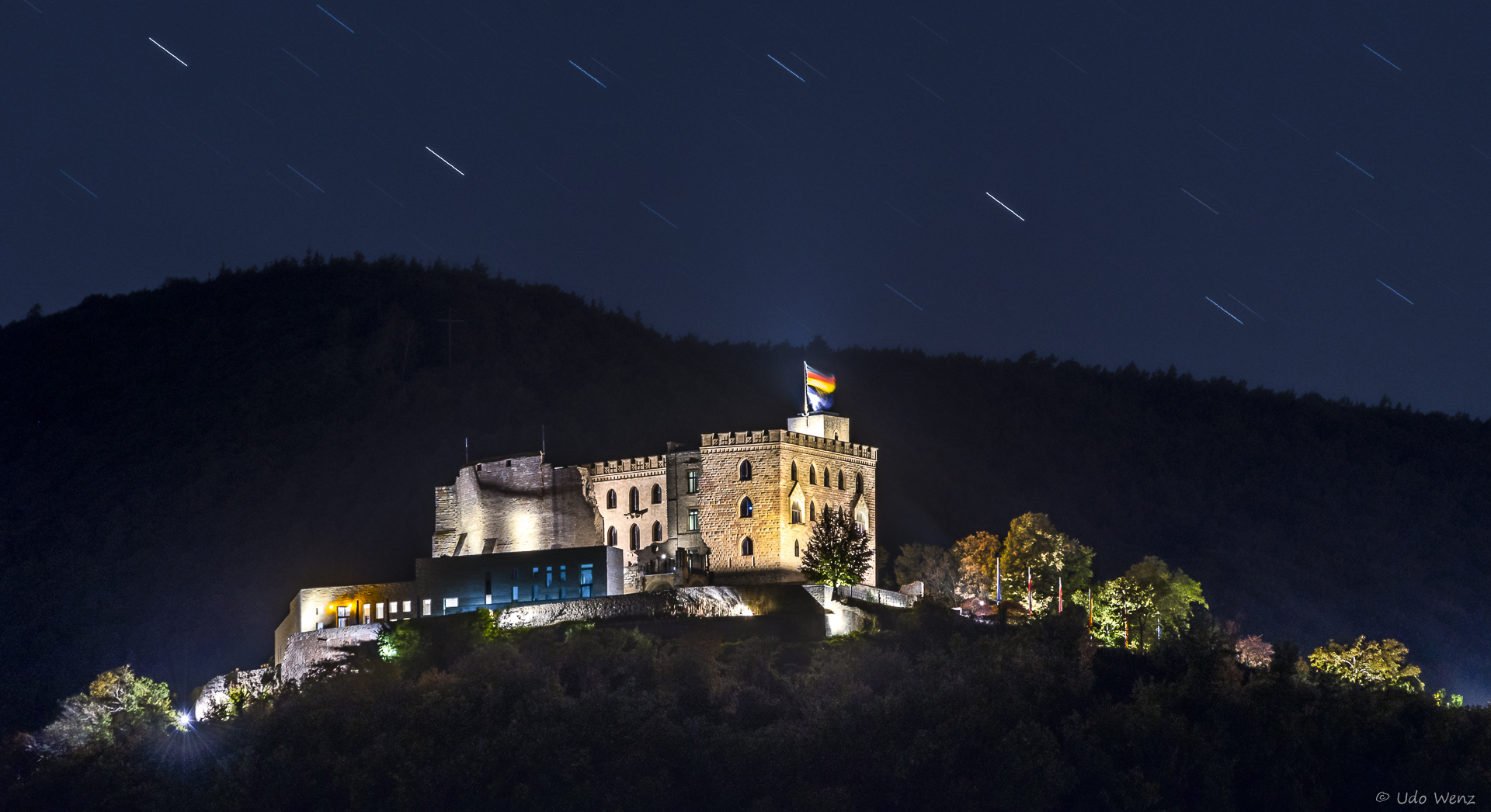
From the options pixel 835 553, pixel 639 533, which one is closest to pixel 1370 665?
pixel 835 553

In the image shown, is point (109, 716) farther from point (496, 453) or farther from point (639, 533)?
point (496, 453)

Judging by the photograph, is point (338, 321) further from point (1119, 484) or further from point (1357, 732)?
point (1357, 732)

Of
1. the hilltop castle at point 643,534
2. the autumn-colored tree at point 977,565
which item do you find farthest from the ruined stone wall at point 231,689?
the autumn-colored tree at point 977,565

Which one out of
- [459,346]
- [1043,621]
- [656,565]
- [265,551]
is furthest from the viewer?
[459,346]

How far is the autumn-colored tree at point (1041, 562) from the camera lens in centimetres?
6075

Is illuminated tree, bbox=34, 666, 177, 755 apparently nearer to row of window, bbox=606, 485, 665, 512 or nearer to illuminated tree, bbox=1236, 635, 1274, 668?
row of window, bbox=606, 485, 665, 512

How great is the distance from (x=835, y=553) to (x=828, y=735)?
7.04m

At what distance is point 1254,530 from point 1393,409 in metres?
33.1

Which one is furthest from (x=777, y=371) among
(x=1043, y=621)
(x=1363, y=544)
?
(x=1043, y=621)

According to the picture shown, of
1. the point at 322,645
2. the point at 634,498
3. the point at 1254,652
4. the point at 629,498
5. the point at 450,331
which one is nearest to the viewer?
the point at 322,645

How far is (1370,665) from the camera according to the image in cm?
6125

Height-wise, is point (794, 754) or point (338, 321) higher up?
point (338, 321)

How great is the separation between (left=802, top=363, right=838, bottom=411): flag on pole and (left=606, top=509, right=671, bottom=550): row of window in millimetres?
6748

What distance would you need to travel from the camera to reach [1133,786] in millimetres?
45688
